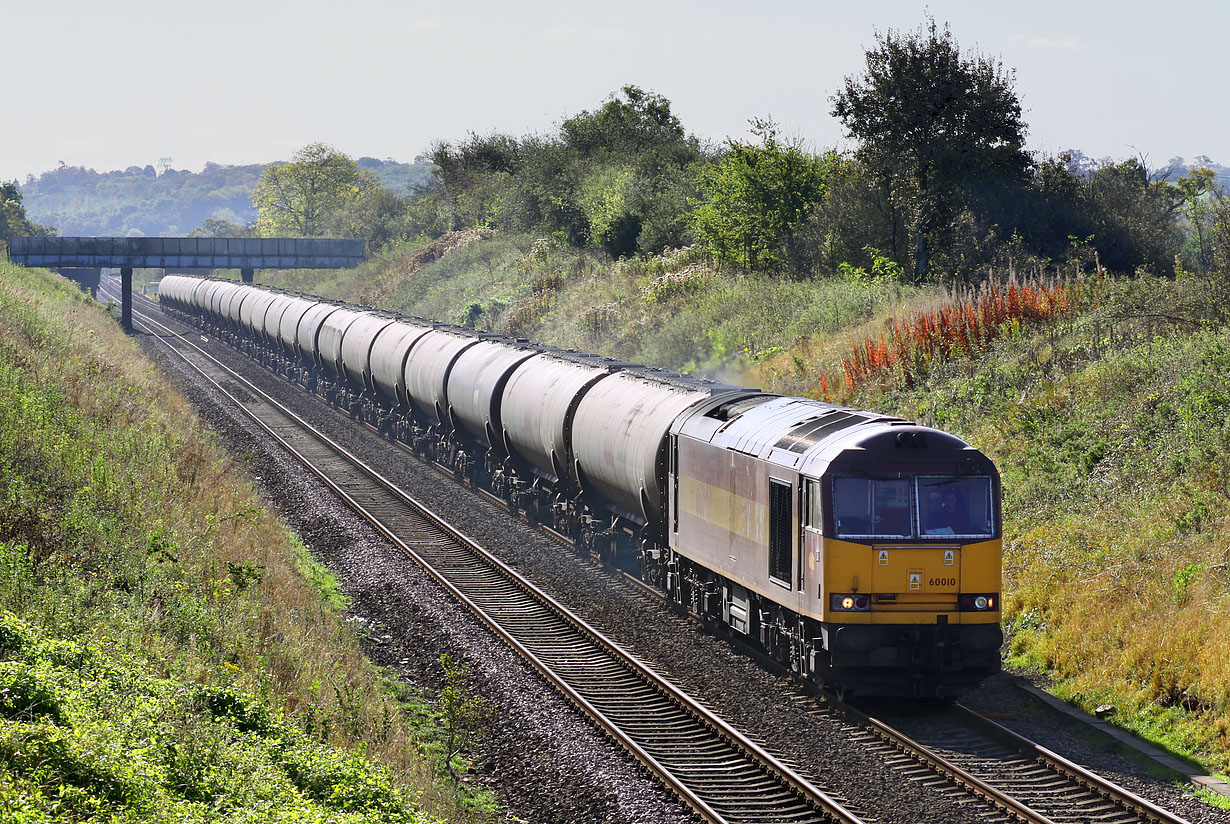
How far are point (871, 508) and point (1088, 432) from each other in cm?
868

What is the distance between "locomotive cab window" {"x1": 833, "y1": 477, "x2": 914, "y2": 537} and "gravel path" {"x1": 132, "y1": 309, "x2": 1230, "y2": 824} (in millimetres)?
2204

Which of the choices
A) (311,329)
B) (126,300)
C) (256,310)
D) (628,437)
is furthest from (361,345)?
(126,300)

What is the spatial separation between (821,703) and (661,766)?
2.94 meters

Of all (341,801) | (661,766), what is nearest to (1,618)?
(341,801)

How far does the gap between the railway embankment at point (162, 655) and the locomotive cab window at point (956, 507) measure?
6.20 meters

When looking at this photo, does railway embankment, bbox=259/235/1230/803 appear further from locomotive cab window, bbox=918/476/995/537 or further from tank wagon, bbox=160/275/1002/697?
locomotive cab window, bbox=918/476/995/537

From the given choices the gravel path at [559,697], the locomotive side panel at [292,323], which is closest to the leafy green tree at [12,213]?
the locomotive side panel at [292,323]

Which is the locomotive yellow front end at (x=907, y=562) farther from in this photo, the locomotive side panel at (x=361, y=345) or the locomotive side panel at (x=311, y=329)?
the locomotive side panel at (x=311, y=329)

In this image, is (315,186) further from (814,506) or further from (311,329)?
(814,506)

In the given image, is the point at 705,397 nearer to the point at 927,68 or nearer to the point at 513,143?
the point at 927,68

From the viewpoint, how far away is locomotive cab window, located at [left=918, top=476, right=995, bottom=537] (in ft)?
46.0

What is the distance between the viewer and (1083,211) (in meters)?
37.0

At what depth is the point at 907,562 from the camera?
45.7 ft

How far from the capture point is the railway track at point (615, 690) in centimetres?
1169
